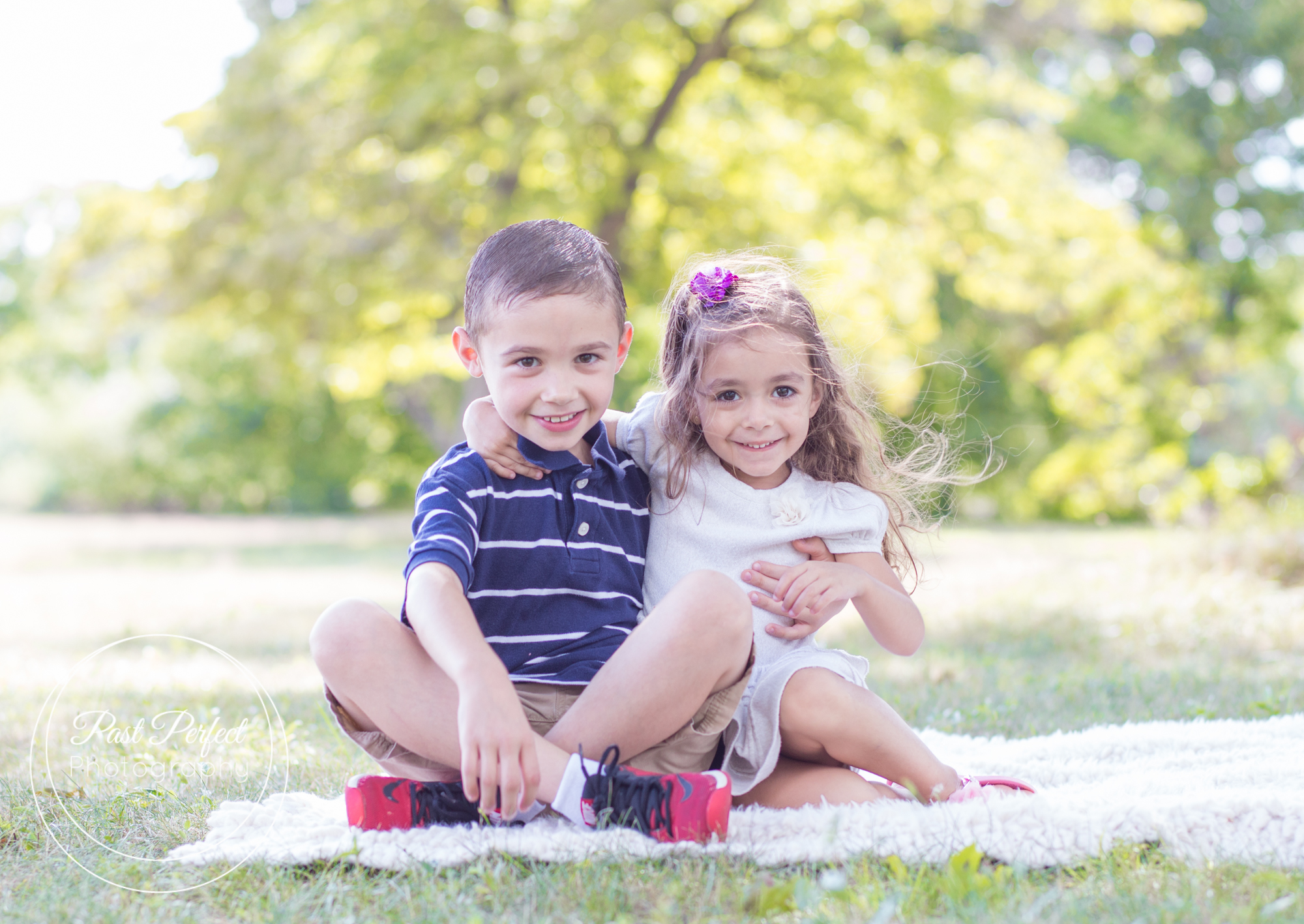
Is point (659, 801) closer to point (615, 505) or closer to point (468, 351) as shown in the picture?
point (615, 505)

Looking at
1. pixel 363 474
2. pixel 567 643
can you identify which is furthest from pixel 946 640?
pixel 363 474

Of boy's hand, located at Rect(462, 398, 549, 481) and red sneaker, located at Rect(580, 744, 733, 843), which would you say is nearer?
red sneaker, located at Rect(580, 744, 733, 843)

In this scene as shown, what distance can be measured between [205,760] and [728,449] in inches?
56.4

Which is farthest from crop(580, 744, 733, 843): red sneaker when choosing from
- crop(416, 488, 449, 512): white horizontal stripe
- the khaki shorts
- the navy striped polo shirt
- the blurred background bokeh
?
the blurred background bokeh

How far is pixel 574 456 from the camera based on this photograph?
2.28 meters

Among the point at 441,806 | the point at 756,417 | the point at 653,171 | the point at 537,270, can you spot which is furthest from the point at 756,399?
the point at 653,171

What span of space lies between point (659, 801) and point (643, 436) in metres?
0.89

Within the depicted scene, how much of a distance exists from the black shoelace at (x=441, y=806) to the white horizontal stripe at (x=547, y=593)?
0.35 metres

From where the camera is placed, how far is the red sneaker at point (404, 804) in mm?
1979

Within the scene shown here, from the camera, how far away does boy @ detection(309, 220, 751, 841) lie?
189 cm

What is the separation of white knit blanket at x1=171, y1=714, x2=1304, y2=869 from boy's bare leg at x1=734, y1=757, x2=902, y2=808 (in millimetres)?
64

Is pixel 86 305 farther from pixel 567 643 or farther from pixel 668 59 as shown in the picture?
pixel 567 643

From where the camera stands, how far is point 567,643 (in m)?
2.16

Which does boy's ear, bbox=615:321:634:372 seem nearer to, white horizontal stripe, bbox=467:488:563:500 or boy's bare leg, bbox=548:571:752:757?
white horizontal stripe, bbox=467:488:563:500
